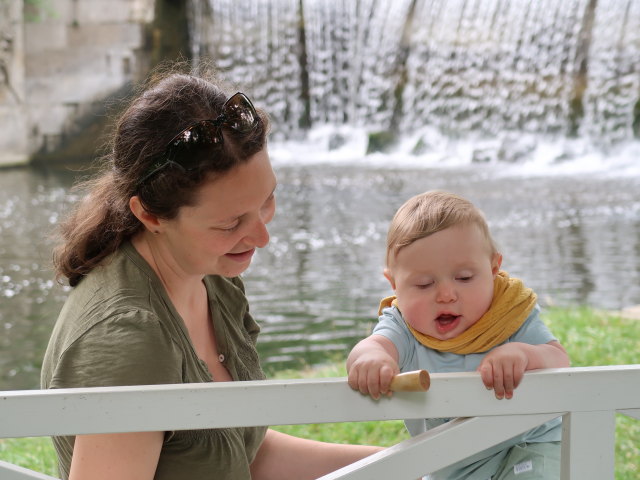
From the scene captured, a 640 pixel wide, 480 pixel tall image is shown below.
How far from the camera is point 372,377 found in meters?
1.41

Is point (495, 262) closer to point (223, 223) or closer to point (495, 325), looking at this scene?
point (495, 325)

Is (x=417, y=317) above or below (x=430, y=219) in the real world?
below

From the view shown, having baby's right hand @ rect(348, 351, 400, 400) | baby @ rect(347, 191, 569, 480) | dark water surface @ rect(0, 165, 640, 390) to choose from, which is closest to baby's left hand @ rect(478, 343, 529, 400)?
baby's right hand @ rect(348, 351, 400, 400)

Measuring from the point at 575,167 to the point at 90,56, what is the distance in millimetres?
8205

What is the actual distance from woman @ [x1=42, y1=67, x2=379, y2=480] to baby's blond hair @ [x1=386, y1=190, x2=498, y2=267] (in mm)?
274

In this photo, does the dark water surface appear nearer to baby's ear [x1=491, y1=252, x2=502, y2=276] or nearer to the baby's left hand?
baby's ear [x1=491, y1=252, x2=502, y2=276]

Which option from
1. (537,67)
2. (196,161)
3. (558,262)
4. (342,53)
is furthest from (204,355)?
(342,53)

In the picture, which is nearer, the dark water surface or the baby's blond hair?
Answer: the baby's blond hair

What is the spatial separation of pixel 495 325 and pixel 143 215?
73cm

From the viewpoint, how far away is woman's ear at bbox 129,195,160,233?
5.78ft

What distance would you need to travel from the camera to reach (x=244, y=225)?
69.7 inches

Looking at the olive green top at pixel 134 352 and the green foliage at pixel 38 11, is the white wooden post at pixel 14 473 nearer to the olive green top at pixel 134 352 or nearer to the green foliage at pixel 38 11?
the olive green top at pixel 134 352

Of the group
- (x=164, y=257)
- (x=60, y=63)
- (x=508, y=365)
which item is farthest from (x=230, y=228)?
(x=60, y=63)

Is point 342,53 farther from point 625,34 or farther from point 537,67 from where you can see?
point 625,34
